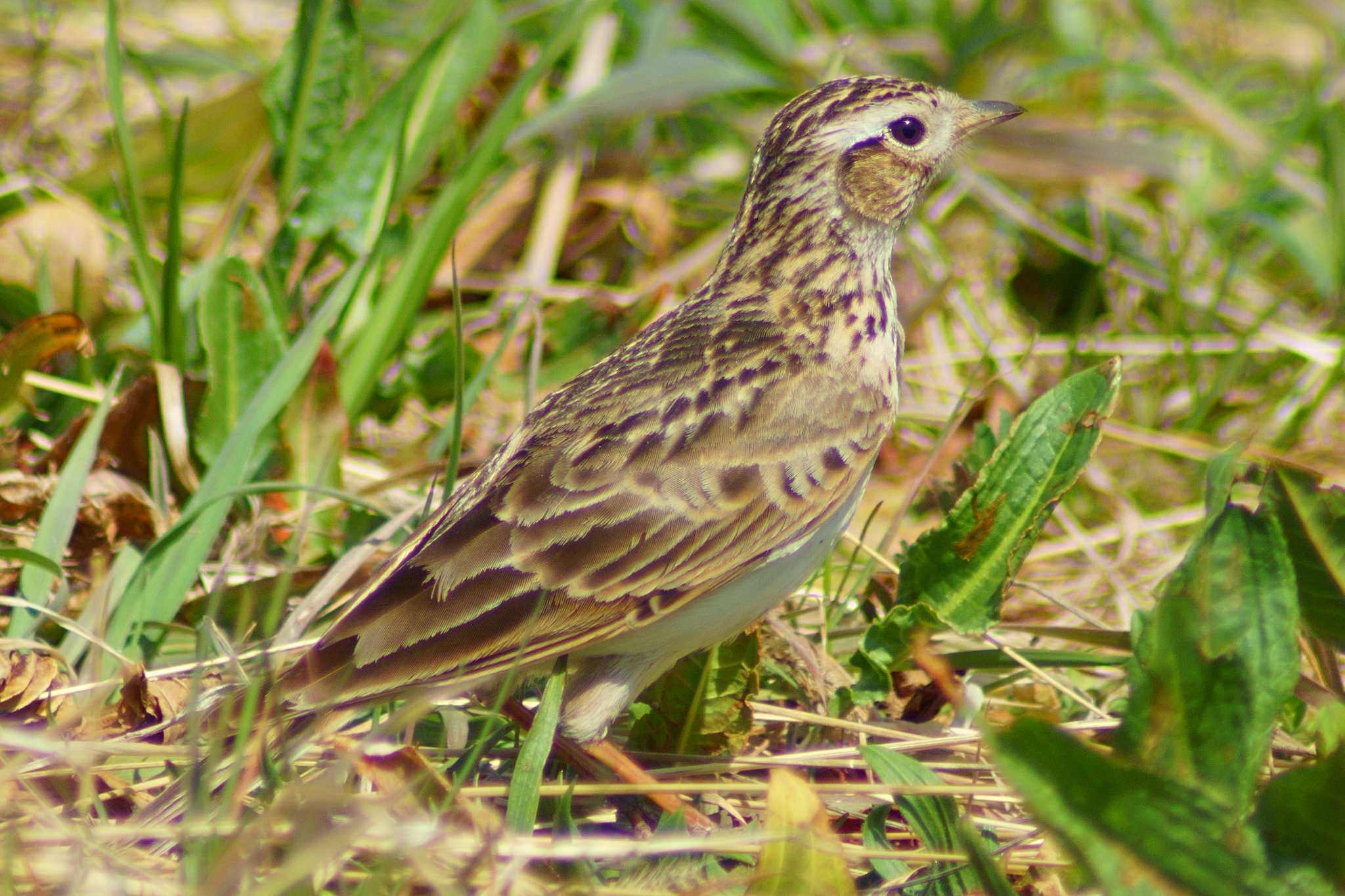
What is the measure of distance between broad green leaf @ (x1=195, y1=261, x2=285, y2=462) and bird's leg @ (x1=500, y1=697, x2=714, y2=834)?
4.78 feet

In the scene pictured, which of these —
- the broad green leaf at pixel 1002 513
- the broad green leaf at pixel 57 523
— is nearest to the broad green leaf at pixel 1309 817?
the broad green leaf at pixel 1002 513

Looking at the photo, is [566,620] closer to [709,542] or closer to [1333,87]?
[709,542]

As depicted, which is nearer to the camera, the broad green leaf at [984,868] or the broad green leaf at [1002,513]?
the broad green leaf at [984,868]

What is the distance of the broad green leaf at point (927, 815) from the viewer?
3084 mm

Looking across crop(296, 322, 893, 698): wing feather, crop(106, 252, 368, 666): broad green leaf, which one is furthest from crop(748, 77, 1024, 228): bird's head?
crop(106, 252, 368, 666): broad green leaf

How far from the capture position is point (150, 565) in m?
4.04

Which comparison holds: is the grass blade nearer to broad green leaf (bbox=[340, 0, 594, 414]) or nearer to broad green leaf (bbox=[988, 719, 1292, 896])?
broad green leaf (bbox=[340, 0, 594, 414])

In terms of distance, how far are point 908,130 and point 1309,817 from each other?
2.29 meters

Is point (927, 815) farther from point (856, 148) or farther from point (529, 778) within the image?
point (856, 148)

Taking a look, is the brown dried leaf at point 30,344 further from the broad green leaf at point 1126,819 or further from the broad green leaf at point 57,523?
the broad green leaf at point 1126,819

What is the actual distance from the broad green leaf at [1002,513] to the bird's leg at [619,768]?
556 millimetres

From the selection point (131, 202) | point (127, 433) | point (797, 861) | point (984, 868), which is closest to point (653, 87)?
point (131, 202)

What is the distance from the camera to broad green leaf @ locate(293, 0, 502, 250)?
17.3ft

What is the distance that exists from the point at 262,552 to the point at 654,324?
1454 mm
